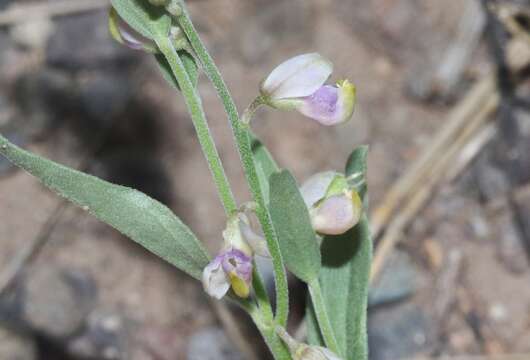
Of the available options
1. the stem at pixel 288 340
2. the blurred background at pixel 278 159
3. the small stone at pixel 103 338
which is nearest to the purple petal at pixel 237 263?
the stem at pixel 288 340

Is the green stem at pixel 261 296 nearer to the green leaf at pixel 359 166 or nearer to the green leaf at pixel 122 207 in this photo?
the green leaf at pixel 122 207

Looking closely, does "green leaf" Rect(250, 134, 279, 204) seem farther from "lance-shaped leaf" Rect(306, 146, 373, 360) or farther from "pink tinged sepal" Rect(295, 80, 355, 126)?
"pink tinged sepal" Rect(295, 80, 355, 126)

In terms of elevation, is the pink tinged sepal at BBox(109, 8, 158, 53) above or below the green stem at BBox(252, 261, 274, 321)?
above

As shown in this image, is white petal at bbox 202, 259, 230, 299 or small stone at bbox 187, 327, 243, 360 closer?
white petal at bbox 202, 259, 230, 299

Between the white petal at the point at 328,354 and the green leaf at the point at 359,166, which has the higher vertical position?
the green leaf at the point at 359,166

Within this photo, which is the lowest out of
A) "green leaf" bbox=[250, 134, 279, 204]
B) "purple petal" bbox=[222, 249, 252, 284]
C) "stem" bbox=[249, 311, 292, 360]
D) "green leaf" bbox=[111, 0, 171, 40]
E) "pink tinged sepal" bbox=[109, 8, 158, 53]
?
"stem" bbox=[249, 311, 292, 360]

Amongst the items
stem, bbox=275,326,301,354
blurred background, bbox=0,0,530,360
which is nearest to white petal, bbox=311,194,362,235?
stem, bbox=275,326,301,354
